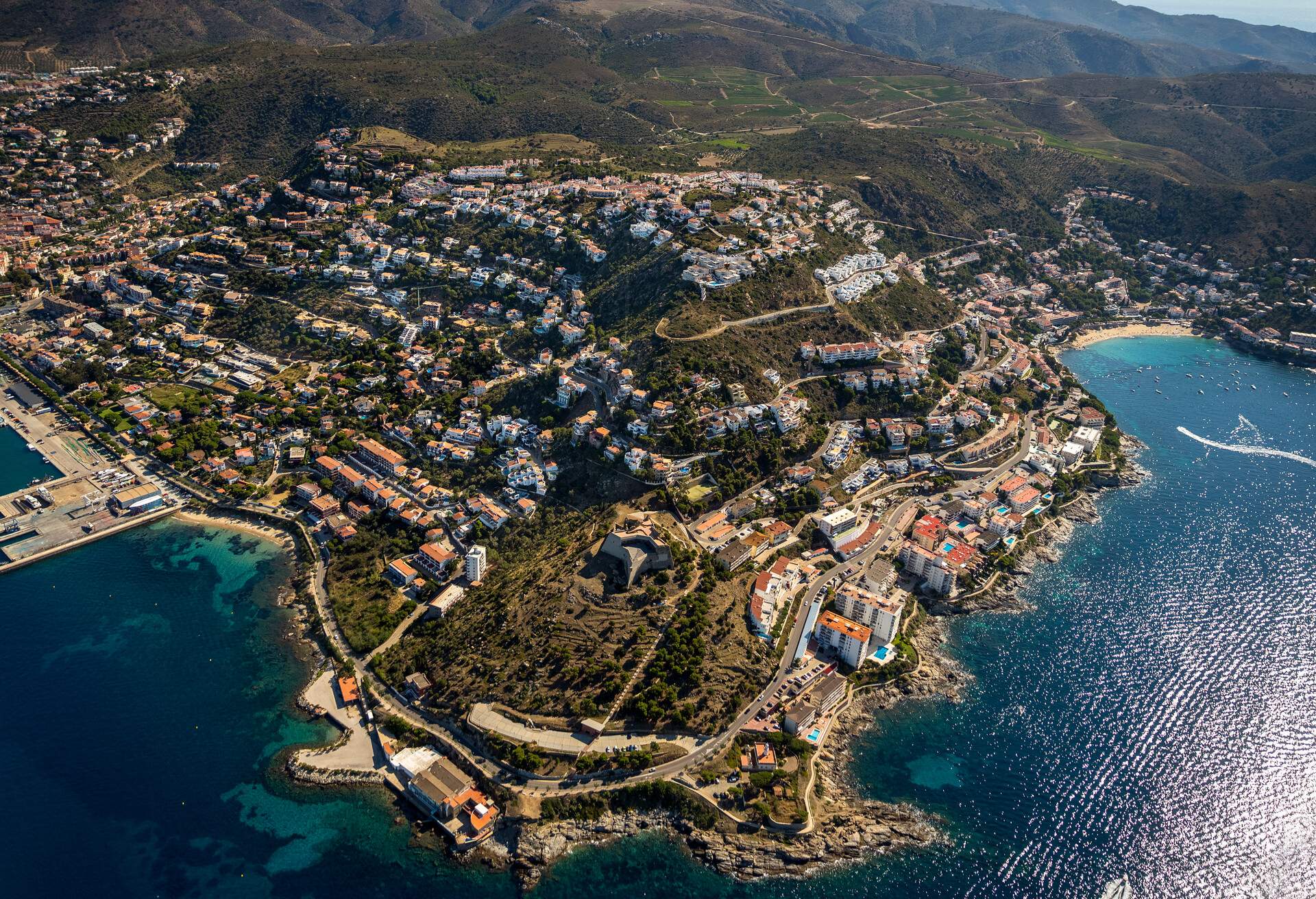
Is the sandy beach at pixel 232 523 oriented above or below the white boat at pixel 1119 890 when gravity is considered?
below

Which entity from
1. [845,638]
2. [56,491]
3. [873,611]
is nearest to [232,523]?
[56,491]

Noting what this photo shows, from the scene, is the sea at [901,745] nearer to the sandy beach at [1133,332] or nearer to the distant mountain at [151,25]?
the sandy beach at [1133,332]

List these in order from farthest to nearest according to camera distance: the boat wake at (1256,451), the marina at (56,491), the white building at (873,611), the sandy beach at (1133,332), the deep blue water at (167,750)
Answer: the sandy beach at (1133,332), the boat wake at (1256,451), the marina at (56,491), the white building at (873,611), the deep blue water at (167,750)

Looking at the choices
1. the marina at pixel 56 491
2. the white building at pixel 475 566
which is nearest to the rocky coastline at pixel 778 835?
the white building at pixel 475 566

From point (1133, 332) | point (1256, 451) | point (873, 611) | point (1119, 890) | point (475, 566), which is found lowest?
point (475, 566)

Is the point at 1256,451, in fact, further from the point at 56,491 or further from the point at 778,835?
the point at 56,491

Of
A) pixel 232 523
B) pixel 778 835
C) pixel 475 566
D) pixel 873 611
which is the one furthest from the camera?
pixel 232 523

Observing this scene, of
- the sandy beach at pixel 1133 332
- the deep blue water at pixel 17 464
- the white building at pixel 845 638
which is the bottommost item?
the deep blue water at pixel 17 464
